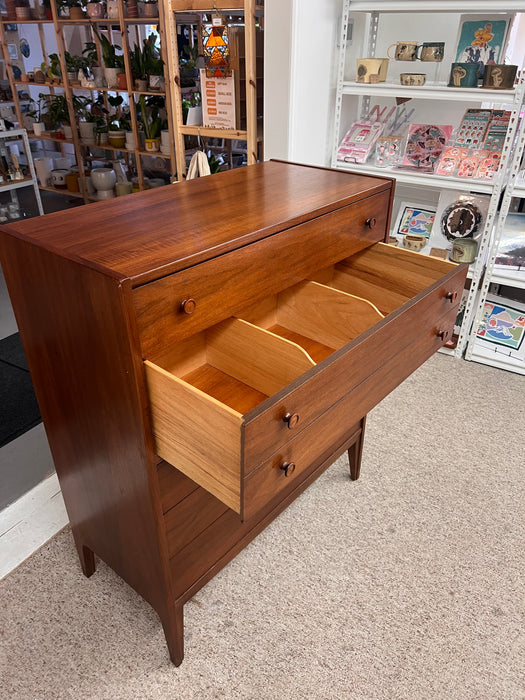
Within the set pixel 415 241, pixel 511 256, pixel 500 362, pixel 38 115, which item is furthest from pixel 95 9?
pixel 500 362

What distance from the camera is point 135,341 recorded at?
0.81m

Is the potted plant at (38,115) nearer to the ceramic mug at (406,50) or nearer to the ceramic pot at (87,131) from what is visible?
the ceramic pot at (87,131)

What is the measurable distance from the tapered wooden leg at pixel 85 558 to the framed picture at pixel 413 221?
6.30 ft

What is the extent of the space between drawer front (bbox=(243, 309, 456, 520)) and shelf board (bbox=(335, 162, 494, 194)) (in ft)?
3.50

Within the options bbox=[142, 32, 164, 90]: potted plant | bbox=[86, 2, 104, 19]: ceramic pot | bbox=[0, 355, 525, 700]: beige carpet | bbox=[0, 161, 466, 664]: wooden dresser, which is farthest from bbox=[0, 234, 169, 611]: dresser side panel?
bbox=[86, 2, 104, 19]: ceramic pot

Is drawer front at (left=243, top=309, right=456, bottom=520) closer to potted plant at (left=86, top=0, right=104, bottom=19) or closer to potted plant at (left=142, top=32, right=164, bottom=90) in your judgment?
potted plant at (left=142, top=32, right=164, bottom=90)

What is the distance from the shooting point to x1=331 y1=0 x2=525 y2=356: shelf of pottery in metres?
2.07

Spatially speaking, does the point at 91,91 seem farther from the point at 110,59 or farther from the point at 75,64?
the point at 110,59

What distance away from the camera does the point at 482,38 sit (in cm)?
212

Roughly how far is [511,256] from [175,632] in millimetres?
1989

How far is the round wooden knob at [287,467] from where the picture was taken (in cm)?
89

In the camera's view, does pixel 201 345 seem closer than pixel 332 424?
No

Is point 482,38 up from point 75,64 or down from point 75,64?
up

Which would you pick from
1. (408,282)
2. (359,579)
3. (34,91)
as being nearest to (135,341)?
(408,282)
